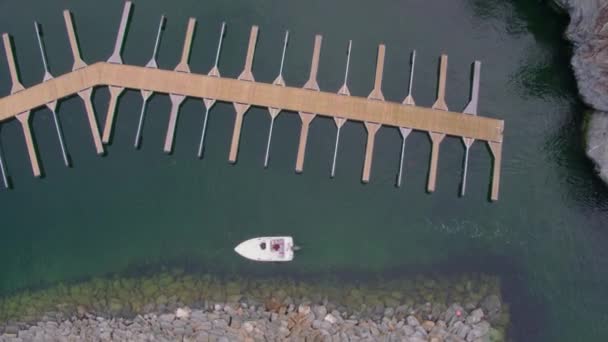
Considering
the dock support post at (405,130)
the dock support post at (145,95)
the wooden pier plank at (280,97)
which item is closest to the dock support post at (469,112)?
the wooden pier plank at (280,97)

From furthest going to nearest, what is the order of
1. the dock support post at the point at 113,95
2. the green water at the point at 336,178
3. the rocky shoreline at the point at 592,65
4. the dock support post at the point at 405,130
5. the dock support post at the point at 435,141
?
the dock support post at the point at 113,95 < the green water at the point at 336,178 < the dock support post at the point at 405,130 < the dock support post at the point at 435,141 < the rocky shoreline at the point at 592,65

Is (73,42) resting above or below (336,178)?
above

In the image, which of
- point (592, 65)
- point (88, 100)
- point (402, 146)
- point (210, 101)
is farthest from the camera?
point (88, 100)

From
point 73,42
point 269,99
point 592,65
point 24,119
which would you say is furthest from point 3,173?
point 592,65

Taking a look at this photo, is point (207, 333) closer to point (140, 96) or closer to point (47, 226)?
point (47, 226)

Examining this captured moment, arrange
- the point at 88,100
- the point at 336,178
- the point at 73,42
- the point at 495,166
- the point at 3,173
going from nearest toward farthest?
the point at 495,166, the point at 88,100, the point at 336,178, the point at 73,42, the point at 3,173

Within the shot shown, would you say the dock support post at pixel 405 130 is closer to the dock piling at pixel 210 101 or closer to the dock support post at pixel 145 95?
the dock piling at pixel 210 101

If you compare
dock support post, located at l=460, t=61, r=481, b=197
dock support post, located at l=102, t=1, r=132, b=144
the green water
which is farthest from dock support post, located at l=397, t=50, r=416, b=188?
dock support post, located at l=102, t=1, r=132, b=144

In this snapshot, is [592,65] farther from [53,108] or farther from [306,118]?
[53,108]

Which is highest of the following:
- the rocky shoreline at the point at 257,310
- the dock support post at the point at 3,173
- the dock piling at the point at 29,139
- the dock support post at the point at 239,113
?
the dock support post at the point at 239,113
